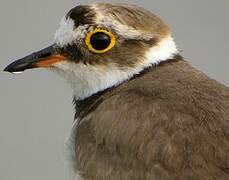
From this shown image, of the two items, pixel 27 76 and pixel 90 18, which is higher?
pixel 90 18

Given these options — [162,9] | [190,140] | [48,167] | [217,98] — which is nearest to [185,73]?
[217,98]

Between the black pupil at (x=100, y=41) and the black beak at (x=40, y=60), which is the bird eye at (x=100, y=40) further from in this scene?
the black beak at (x=40, y=60)

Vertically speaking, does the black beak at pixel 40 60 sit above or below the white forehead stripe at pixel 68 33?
below

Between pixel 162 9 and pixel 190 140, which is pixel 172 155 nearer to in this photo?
pixel 190 140

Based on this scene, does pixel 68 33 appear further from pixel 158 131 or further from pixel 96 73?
pixel 158 131

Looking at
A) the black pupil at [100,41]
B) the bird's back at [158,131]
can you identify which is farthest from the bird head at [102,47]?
the bird's back at [158,131]

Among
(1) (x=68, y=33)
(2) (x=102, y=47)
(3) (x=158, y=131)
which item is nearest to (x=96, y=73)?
(2) (x=102, y=47)
